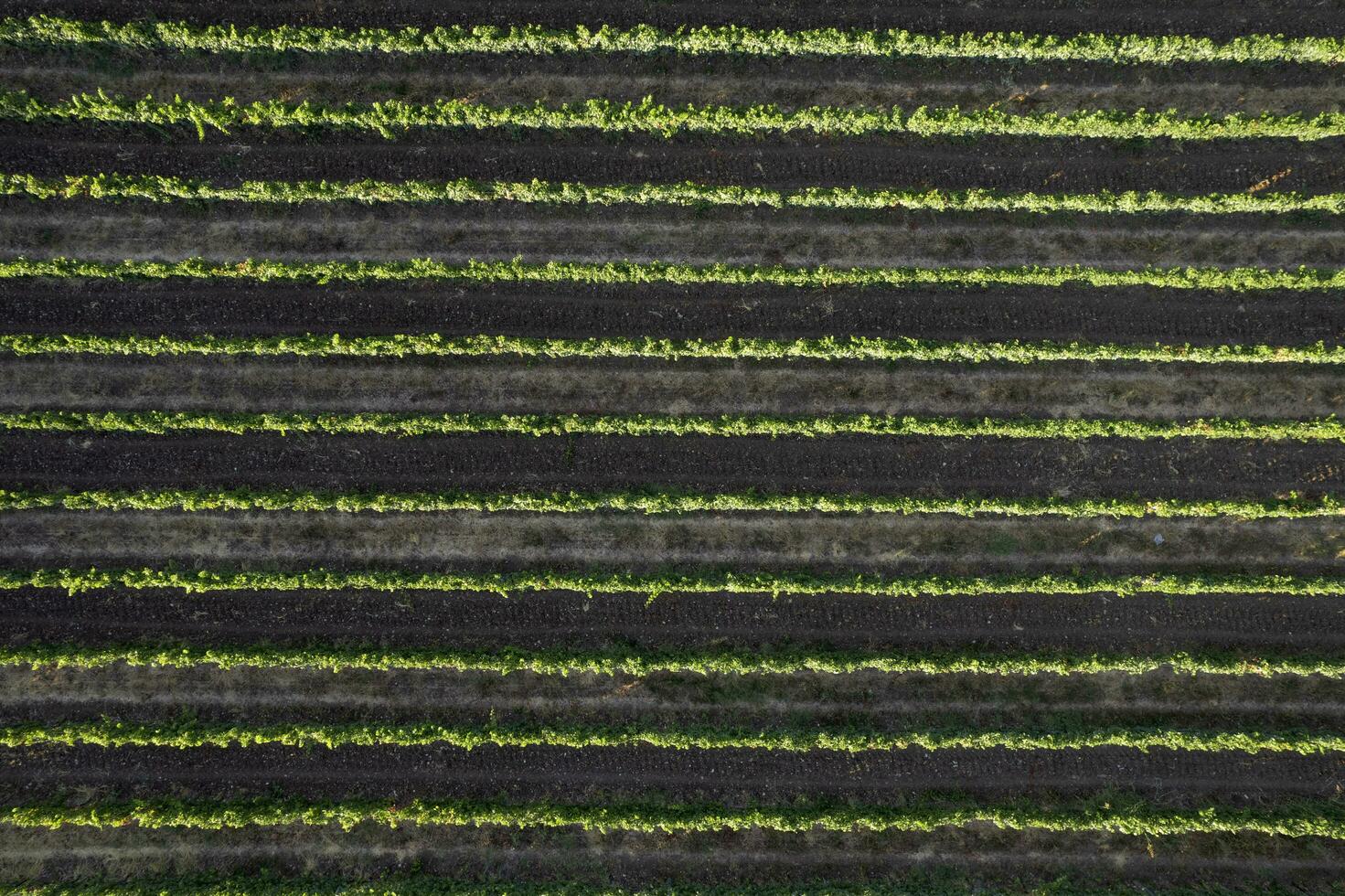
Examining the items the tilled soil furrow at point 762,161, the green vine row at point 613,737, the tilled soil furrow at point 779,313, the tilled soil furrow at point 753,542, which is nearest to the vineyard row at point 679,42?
the tilled soil furrow at point 762,161

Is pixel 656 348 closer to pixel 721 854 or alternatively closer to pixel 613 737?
pixel 613 737

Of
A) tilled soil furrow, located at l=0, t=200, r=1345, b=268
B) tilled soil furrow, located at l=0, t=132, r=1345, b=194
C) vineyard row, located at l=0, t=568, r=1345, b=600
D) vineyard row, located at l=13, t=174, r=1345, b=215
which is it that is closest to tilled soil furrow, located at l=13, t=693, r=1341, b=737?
vineyard row, located at l=0, t=568, r=1345, b=600

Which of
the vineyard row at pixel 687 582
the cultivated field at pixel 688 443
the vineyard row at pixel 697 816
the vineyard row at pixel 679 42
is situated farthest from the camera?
the cultivated field at pixel 688 443

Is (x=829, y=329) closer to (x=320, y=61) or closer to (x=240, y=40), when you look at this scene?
(x=320, y=61)

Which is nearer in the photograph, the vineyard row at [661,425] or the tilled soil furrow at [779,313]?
the vineyard row at [661,425]

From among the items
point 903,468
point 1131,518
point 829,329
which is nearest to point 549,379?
point 829,329

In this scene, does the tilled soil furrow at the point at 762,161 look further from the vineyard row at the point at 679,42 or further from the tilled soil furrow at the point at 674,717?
the tilled soil furrow at the point at 674,717

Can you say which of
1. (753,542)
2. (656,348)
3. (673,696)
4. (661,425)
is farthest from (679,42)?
(673,696)

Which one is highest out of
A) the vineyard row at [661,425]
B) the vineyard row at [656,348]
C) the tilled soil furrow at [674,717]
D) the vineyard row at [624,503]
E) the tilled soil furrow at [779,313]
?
the tilled soil furrow at [779,313]
